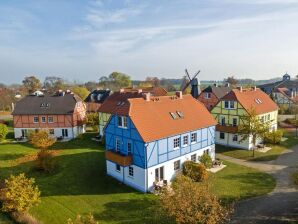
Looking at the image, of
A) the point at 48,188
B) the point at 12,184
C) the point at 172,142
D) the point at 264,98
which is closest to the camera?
the point at 12,184

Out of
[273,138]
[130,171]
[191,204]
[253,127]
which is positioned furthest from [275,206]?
[273,138]

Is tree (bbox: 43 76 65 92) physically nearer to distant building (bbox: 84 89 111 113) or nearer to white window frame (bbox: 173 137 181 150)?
distant building (bbox: 84 89 111 113)

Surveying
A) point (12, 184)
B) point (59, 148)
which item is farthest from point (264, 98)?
point (12, 184)

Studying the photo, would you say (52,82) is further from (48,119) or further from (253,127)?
(253,127)

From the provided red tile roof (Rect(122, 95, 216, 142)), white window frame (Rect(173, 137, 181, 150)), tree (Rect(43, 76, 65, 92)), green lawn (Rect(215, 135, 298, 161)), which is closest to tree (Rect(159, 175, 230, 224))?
red tile roof (Rect(122, 95, 216, 142))

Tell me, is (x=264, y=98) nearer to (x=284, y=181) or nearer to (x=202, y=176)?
(x=284, y=181)

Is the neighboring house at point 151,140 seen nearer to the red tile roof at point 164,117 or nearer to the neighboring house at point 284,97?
the red tile roof at point 164,117

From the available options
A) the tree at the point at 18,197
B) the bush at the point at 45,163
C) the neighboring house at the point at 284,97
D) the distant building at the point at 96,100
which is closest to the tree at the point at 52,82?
the distant building at the point at 96,100
